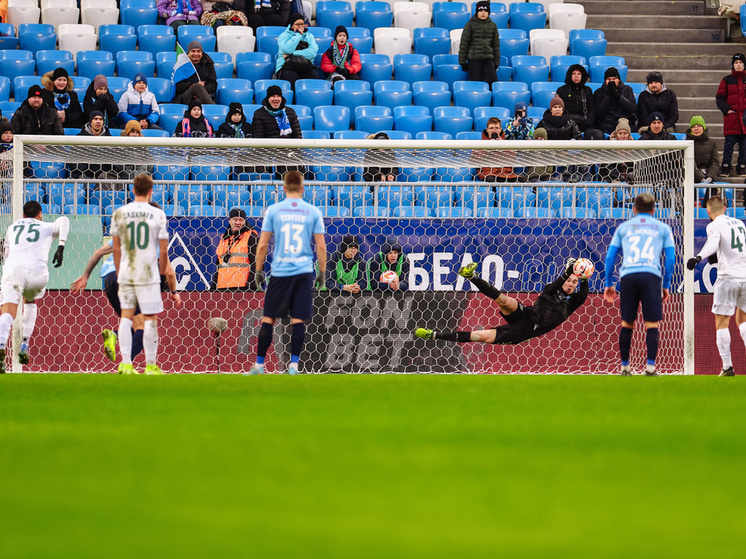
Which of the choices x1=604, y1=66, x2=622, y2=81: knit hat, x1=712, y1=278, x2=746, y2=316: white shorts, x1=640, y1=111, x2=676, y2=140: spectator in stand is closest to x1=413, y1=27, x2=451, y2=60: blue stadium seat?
x1=604, y1=66, x2=622, y2=81: knit hat

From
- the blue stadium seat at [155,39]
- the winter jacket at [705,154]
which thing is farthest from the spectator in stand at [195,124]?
the winter jacket at [705,154]

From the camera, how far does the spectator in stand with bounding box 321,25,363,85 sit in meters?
16.5

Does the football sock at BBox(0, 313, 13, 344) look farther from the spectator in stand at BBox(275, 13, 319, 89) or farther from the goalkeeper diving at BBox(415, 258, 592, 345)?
the spectator in stand at BBox(275, 13, 319, 89)

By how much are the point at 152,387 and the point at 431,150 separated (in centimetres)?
619

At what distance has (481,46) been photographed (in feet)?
54.4

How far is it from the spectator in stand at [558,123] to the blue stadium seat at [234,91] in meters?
4.46

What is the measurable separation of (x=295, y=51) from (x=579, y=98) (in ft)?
14.5

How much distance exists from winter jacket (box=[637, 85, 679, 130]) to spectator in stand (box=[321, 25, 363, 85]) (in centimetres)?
439

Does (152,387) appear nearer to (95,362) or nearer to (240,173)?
(95,362)

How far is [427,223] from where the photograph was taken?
12.4 meters

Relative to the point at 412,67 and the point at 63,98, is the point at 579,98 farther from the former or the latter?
the point at 63,98

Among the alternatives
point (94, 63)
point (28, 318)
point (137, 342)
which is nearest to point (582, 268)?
point (137, 342)

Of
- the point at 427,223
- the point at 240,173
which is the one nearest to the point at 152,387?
the point at 427,223

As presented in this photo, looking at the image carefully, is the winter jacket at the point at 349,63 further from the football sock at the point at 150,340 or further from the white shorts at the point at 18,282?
the football sock at the point at 150,340
